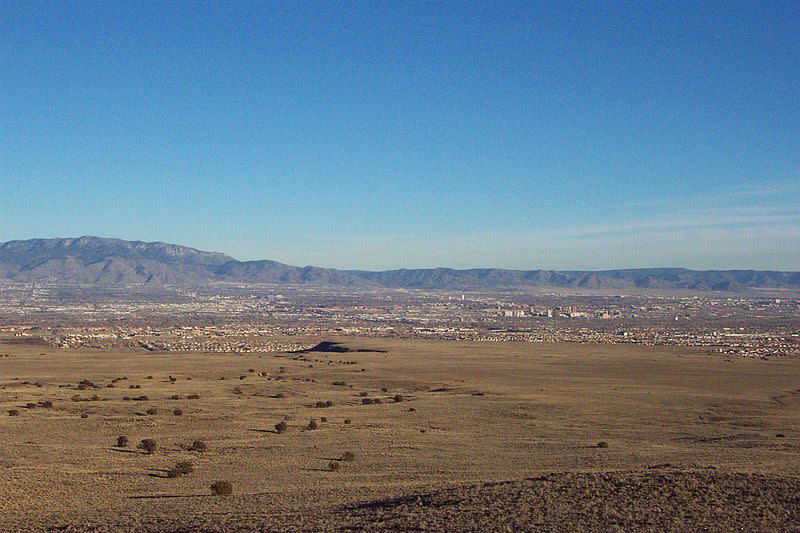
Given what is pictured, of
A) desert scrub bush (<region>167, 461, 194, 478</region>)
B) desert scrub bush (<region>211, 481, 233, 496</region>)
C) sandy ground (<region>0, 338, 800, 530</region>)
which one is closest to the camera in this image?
sandy ground (<region>0, 338, 800, 530</region>)

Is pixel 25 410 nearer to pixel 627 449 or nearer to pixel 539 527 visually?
pixel 627 449

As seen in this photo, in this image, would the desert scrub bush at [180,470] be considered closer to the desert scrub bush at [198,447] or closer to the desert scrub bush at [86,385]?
the desert scrub bush at [198,447]

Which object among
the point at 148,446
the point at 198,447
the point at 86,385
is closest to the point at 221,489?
the point at 198,447

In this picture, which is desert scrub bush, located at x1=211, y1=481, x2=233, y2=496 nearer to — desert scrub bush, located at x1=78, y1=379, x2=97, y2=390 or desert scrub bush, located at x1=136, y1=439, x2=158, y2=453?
desert scrub bush, located at x1=136, y1=439, x2=158, y2=453

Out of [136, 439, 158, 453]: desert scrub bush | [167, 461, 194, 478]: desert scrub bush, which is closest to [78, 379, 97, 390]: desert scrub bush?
[136, 439, 158, 453]: desert scrub bush

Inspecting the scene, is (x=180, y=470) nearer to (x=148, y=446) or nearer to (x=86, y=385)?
(x=148, y=446)

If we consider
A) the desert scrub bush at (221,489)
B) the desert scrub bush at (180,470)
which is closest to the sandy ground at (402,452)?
A: the desert scrub bush at (221,489)
